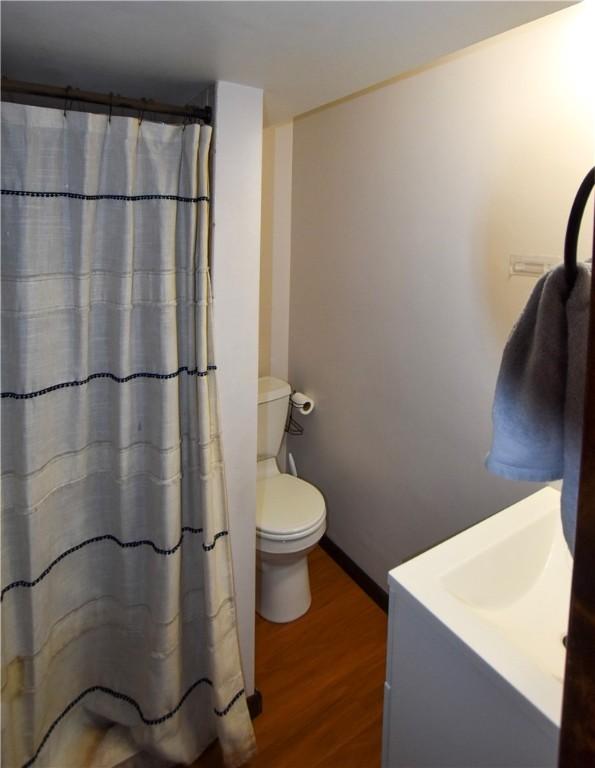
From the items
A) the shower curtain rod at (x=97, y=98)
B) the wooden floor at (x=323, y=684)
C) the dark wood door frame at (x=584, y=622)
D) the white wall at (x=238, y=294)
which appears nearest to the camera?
the dark wood door frame at (x=584, y=622)

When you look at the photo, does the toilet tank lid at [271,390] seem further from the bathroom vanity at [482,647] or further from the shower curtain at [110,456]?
Result: the bathroom vanity at [482,647]

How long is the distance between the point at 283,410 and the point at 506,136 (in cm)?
151

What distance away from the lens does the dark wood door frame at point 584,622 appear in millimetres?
310

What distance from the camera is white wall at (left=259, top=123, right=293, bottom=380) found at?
8.18ft

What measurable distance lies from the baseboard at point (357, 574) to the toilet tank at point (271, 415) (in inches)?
23.2

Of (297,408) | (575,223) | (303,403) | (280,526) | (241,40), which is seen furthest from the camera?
(297,408)

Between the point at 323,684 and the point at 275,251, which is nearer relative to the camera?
the point at 323,684

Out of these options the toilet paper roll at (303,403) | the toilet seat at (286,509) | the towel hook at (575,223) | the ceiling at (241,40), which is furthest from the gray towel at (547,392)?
the toilet paper roll at (303,403)

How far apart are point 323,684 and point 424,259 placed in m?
1.65

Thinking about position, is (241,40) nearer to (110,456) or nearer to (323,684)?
(110,456)

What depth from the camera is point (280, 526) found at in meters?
2.01

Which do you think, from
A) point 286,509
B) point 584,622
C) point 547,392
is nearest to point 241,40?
point 547,392

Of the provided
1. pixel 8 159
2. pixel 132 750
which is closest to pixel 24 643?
pixel 132 750

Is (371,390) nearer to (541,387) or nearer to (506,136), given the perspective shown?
(506,136)
